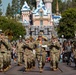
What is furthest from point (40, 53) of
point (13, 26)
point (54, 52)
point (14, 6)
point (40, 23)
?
point (14, 6)

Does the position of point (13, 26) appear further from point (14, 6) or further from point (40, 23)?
point (14, 6)

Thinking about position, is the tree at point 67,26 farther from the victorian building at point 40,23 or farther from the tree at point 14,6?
the tree at point 14,6

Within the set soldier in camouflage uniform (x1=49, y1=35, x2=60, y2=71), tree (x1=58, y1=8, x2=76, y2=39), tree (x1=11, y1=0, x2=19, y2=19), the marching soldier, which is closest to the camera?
the marching soldier

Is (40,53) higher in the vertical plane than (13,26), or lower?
higher

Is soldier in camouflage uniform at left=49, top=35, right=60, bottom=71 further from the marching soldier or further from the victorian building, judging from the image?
the victorian building

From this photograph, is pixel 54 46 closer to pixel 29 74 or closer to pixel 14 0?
pixel 29 74

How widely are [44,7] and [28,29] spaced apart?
7.78 meters

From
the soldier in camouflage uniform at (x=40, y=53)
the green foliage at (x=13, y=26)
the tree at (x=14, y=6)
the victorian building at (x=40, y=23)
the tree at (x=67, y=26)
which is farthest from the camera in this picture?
the tree at (x=14, y=6)

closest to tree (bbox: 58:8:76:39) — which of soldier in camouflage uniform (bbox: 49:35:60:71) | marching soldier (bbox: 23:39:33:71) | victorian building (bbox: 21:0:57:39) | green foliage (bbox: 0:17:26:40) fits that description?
green foliage (bbox: 0:17:26:40)

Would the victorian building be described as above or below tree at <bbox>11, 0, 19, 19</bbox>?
below

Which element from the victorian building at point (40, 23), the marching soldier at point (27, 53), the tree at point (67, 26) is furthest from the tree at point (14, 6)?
the marching soldier at point (27, 53)

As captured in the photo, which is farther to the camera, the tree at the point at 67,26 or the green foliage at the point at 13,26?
the tree at the point at 67,26

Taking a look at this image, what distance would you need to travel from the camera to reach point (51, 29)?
90.8 meters

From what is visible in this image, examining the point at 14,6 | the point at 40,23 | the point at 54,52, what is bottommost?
the point at 54,52
